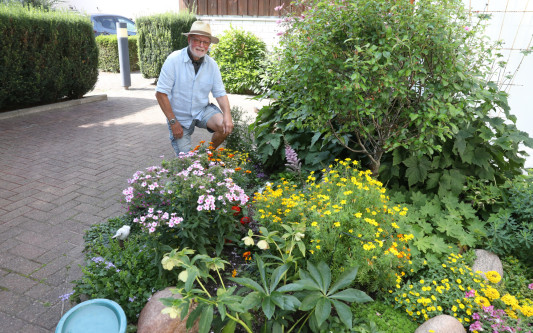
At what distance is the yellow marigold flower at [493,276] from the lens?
8.49 ft

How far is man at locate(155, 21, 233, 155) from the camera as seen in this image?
13.4 feet

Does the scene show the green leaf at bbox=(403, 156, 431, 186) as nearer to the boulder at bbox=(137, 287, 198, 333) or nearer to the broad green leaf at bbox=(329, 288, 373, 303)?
the broad green leaf at bbox=(329, 288, 373, 303)

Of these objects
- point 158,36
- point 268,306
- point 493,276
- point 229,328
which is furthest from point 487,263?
point 158,36

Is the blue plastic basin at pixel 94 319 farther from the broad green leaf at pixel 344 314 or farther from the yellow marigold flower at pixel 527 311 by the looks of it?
the yellow marigold flower at pixel 527 311

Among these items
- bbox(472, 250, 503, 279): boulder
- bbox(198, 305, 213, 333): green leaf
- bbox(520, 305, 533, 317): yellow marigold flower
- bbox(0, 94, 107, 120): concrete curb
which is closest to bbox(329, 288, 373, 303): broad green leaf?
bbox(198, 305, 213, 333): green leaf

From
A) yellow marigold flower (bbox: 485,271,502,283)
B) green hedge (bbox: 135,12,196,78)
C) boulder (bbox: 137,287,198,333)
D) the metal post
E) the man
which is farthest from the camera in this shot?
green hedge (bbox: 135,12,196,78)

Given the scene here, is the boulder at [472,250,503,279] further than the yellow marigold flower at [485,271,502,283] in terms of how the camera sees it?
Yes

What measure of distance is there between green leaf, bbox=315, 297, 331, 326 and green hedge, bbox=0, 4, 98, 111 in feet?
23.7

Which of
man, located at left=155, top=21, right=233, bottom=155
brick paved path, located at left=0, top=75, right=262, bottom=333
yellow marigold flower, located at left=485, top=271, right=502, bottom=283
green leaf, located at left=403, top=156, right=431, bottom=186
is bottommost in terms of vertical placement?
brick paved path, located at left=0, top=75, right=262, bottom=333

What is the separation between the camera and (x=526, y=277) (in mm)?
2928

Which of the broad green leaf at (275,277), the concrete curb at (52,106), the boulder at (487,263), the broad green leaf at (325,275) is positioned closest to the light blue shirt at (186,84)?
the broad green leaf at (275,277)

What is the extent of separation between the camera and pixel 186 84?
4227mm

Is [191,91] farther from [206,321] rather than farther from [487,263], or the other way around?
[487,263]

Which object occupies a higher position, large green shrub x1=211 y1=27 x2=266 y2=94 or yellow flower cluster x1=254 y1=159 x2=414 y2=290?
large green shrub x1=211 y1=27 x2=266 y2=94
